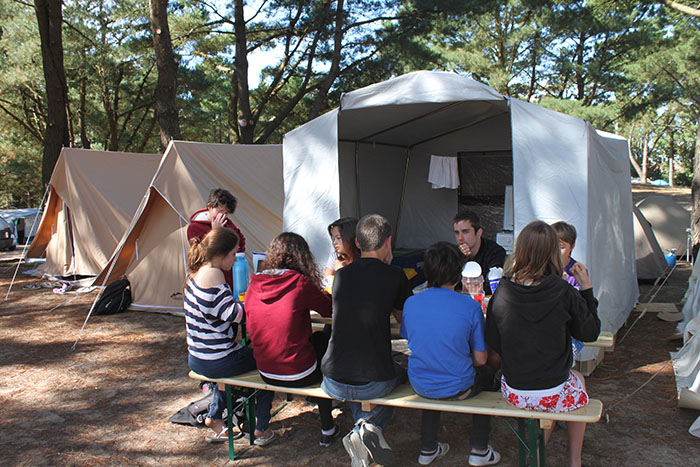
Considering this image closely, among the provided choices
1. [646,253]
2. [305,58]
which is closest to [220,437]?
[646,253]

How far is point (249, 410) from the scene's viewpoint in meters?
2.87

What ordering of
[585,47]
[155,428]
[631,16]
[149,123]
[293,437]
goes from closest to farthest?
1. [293,437]
2. [155,428]
3. [631,16]
4. [585,47]
5. [149,123]

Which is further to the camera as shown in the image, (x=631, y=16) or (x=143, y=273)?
(x=631, y=16)

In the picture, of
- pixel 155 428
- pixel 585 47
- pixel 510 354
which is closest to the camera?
pixel 510 354

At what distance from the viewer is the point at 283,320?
257 cm

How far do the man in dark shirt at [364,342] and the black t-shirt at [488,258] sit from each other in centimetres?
117

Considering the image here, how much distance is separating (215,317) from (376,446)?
3.33 ft

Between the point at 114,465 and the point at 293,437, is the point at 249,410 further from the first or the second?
the point at 114,465

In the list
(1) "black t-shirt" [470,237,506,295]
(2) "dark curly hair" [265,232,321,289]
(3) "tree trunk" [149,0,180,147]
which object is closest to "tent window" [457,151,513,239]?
(1) "black t-shirt" [470,237,506,295]

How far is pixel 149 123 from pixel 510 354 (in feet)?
62.1

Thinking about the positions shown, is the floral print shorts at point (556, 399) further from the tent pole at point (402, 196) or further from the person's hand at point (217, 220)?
the tent pole at point (402, 196)

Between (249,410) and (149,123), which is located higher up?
(149,123)

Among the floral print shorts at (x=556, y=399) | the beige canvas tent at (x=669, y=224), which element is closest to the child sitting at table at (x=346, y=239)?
the floral print shorts at (x=556, y=399)

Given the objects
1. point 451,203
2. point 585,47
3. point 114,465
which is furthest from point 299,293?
point 585,47
